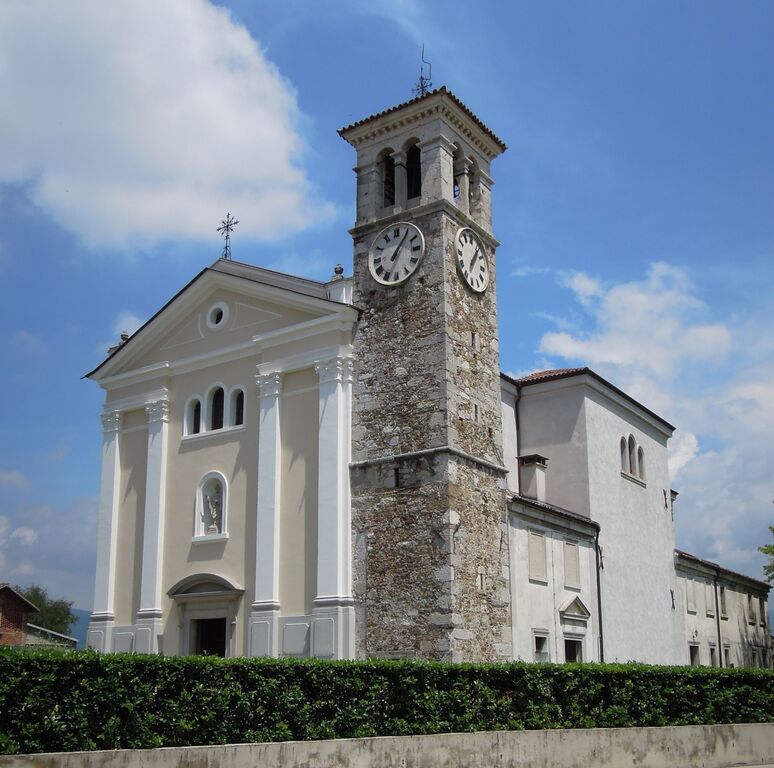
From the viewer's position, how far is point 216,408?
27.3 meters

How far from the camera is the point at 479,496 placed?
76.9ft

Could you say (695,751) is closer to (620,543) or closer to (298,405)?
(620,543)

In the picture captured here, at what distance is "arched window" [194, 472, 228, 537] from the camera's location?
85.0 ft

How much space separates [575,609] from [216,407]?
38.1ft

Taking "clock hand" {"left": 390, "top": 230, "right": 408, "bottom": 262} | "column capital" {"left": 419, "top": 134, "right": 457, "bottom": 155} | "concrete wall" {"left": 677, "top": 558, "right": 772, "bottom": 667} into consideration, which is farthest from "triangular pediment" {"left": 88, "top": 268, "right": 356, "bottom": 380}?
"concrete wall" {"left": 677, "top": 558, "right": 772, "bottom": 667}

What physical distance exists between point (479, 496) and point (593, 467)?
303 inches

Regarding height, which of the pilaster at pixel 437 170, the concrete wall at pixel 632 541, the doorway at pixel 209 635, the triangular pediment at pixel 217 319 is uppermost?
the pilaster at pixel 437 170

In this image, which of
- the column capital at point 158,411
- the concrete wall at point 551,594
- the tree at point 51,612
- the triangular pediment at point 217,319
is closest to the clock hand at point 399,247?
the triangular pediment at point 217,319

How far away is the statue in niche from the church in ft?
0.20

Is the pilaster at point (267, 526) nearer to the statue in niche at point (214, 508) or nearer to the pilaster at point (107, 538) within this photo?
the statue in niche at point (214, 508)

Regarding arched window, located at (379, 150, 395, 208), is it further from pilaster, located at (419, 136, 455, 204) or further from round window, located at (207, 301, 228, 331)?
round window, located at (207, 301, 228, 331)

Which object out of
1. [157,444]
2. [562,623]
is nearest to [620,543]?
[562,623]

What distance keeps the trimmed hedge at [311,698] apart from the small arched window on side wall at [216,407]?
1138 cm

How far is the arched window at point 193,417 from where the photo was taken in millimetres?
27312
